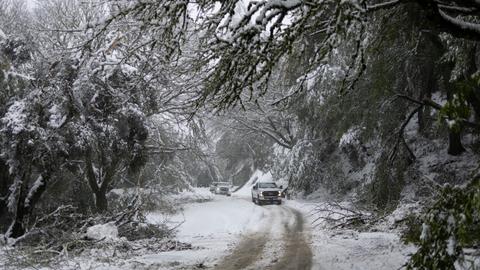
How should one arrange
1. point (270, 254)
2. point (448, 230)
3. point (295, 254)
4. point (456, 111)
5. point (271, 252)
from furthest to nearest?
point (271, 252) → point (270, 254) → point (295, 254) → point (448, 230) → point (456, 111)

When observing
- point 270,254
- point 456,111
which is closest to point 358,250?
point 270,254

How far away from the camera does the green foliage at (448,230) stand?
4.39m

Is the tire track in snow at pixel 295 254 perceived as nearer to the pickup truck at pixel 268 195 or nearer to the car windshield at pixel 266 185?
the pickup truck at pixel 268 195

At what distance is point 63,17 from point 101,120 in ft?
42.5

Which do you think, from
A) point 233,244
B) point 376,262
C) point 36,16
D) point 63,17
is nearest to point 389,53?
point 376,262

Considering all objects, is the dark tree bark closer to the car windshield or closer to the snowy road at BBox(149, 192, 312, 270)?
the snowy road at BBox(149, 192, 312, 270)

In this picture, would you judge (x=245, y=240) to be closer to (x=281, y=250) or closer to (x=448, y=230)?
(x=281, y=250)

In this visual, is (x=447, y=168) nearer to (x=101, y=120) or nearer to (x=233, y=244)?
(x=233, y=244)

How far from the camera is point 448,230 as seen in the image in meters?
4.62

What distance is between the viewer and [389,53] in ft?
40.2

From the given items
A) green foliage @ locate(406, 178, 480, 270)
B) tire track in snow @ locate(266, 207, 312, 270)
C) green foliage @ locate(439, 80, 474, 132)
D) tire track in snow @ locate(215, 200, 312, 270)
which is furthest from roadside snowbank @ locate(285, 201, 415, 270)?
green foliage @ locate(439, 80, 474, 132)

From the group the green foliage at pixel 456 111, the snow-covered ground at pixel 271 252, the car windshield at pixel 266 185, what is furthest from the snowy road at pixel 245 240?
the car windshield at pixel 266 185

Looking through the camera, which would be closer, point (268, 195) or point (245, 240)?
point (245, 240)

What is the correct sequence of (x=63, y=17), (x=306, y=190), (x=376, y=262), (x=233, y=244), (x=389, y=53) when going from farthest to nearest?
(x=306, y=190) → (x=63, y=17) → (x=233, y=244) → (x=389, y=53) → (x=376, y=262)
